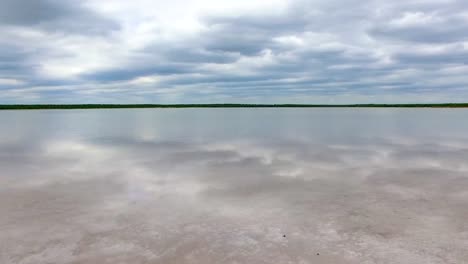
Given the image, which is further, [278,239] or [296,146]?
[296,146]

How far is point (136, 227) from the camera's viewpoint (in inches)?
283

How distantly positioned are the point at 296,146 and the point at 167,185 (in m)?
11.1

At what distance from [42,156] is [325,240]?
14.9 meters

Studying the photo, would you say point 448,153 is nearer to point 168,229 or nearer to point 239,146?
point 239,146

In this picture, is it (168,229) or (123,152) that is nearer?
(168,229)

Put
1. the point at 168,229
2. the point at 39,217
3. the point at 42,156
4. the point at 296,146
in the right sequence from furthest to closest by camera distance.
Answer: the point at 296,146 → the point at 42,156 → the point at 39,217 → the point at 168,229

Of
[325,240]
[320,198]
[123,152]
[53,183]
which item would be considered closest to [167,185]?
[53,183]

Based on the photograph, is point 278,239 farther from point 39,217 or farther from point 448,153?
point 448,153

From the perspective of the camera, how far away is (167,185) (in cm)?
1091

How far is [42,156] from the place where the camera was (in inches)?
661

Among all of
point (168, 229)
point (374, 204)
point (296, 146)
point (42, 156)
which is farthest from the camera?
point (296, 146)

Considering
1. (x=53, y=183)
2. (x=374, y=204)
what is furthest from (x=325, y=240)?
(x=53, y=183)

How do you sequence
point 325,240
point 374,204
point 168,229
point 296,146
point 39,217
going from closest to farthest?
1. point 325,240
2. point 168,229
3. point 39,217
4. point 374,204
5. point 296,146

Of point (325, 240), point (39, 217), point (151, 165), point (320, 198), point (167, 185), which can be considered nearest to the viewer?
point (325, 240)
